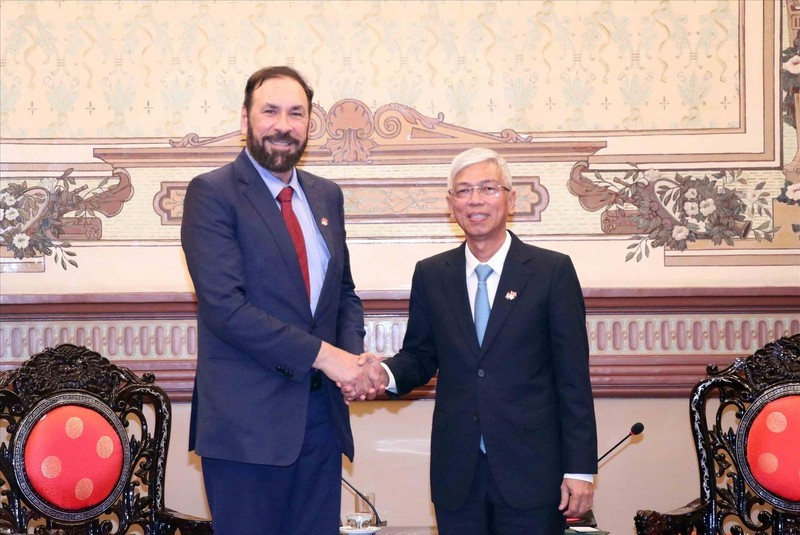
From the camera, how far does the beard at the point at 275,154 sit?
2.87 metres

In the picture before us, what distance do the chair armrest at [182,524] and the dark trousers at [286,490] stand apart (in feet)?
1.67

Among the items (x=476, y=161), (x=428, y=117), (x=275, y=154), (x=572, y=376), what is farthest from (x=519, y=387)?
(x=428, y=117)

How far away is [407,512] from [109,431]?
1.38m

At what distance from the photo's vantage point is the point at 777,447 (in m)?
3.31

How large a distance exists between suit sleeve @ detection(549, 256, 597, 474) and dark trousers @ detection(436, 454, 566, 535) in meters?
0.16

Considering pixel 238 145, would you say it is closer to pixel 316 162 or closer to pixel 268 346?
pixel 316 162

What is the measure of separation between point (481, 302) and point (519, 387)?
0.96 feet

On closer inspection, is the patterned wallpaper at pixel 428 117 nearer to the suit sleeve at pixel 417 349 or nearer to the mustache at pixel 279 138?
the suit sleeve at pixel 417 349

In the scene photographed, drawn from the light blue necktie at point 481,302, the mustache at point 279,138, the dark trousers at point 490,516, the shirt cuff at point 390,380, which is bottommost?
the dark trousers at point 490,516

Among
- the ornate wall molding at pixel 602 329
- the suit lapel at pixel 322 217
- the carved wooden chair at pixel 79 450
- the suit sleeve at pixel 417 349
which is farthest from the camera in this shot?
the ornate wall molding at pixel 602 329

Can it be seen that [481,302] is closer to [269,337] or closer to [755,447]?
[269,337]

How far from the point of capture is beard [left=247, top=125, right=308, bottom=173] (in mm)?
2869

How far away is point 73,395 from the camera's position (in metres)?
3.38

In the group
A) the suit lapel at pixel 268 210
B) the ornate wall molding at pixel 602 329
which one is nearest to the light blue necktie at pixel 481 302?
the suit lapel at pixel 268 210
